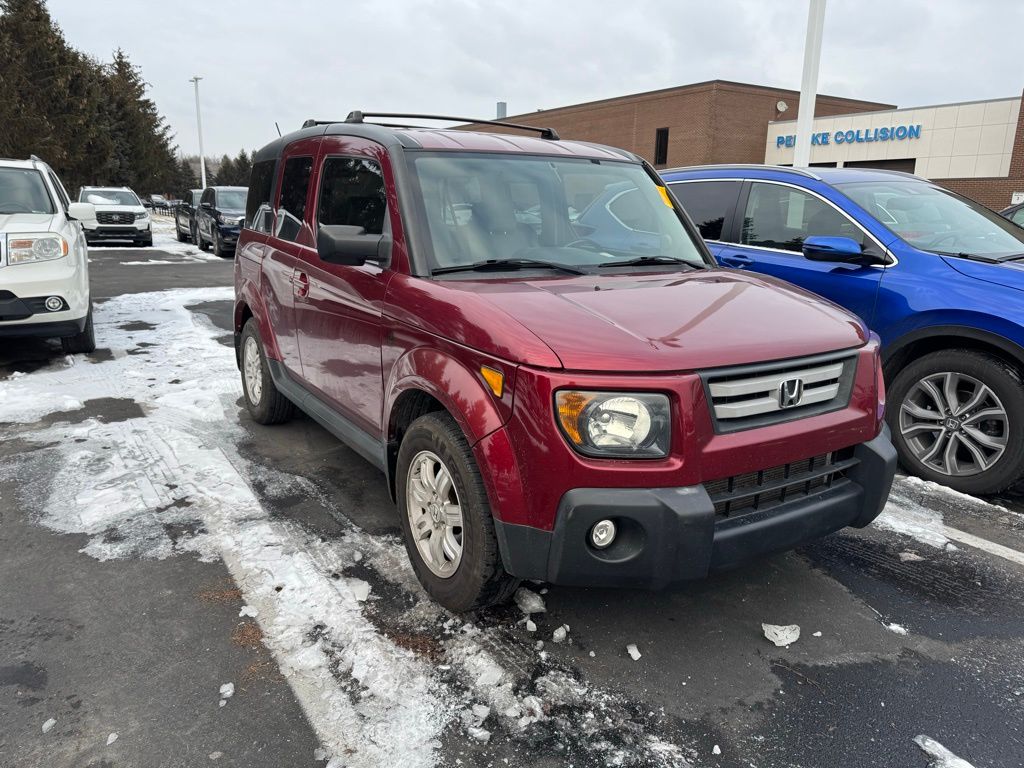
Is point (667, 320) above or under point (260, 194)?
under

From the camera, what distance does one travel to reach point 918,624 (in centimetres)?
301

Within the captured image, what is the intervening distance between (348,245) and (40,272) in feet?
16.8

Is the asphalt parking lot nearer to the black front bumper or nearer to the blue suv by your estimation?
the blue suv

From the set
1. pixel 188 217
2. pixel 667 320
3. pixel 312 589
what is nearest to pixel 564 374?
pixel 667 320

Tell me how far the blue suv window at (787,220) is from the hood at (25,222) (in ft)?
20.7

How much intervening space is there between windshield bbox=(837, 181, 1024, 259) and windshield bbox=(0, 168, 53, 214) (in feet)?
25.3

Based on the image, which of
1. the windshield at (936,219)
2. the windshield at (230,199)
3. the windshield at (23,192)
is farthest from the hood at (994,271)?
the windshield at (230,199)

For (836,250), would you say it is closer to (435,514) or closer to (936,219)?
(936,219)

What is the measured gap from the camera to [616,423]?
239cm

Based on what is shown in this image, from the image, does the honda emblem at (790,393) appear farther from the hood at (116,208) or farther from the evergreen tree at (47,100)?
the evergreen tree at (47,100)

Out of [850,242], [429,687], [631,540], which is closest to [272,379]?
[429,687]

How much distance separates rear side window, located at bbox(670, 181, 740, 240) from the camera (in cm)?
569

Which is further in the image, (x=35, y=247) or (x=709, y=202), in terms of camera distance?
(x=35, y=247)

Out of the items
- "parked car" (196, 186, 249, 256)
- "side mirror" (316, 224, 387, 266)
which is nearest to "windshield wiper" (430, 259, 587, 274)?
"side mirror" (316, 224, 387, 266)
